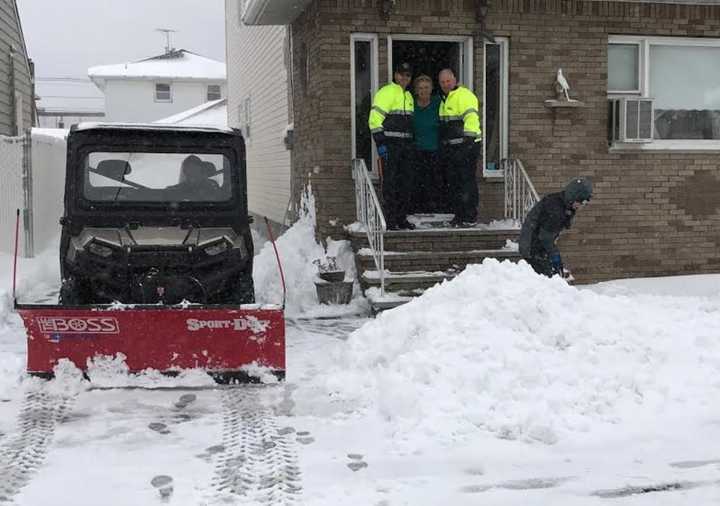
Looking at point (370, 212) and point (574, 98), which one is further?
point (574, 98)

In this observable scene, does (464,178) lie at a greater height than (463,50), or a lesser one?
lesser

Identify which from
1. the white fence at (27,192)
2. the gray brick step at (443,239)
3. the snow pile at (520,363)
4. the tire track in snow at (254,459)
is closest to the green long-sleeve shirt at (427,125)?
the gray brick step at (443,239)

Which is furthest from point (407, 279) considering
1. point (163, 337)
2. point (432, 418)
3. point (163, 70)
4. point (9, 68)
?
point (163, 70)

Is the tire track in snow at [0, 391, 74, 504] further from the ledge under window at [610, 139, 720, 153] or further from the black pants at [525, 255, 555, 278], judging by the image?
the ledge under window at [610, 139, 720, 153]

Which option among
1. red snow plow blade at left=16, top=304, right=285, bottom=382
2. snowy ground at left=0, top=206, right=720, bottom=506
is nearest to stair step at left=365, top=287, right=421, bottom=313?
snowy ground at left=0, top=206, right=720, bottom=506

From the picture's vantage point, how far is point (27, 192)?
12.1 metres

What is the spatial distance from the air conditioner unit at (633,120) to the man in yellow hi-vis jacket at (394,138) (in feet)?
9.59

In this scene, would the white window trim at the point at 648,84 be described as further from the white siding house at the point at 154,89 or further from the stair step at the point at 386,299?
the white siding house at the point at 154,89

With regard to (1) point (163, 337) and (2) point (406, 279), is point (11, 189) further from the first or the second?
(1) point (163, 337)

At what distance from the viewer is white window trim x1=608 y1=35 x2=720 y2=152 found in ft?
35.3

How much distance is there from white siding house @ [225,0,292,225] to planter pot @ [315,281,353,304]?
473cm

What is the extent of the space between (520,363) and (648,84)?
22.4 feet

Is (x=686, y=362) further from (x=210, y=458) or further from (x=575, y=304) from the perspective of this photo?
(x=210, y=458)

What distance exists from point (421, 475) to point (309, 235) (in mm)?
6455
